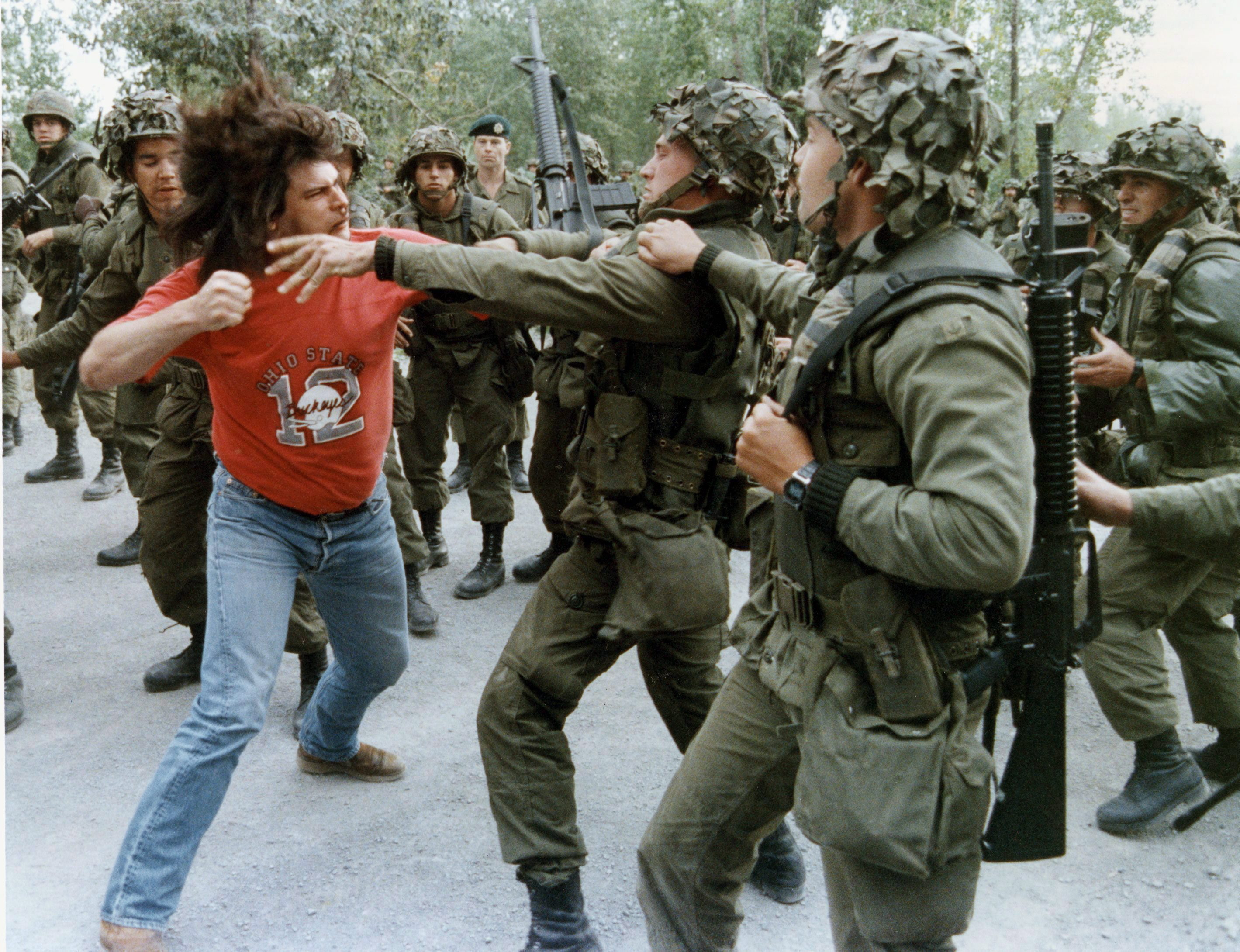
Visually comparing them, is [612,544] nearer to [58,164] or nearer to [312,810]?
[312,810]

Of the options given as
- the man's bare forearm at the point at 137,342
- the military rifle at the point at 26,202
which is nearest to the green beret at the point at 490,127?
the military rifle at the point at 26,202

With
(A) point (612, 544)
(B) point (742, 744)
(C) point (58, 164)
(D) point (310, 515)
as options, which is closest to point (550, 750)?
(A) point (612, 544)

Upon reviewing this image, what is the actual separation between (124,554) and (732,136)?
4.83m

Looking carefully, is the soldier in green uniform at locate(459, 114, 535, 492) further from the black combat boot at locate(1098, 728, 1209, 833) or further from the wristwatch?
the wristwatch

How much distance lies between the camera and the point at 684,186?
10.0ft

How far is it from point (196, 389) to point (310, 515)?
158cm

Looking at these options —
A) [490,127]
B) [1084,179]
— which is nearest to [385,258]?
Answer: [1084,179]

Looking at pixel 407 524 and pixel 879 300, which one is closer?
pixel 879 300

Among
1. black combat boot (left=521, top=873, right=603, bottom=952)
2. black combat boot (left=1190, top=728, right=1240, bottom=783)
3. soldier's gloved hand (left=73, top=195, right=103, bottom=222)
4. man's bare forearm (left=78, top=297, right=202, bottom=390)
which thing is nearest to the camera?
man's bare forearm (left=78, top=297, right=202, bottom=390)

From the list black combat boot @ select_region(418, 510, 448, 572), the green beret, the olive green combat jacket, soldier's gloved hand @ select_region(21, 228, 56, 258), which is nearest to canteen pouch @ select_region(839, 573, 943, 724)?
black combat boot @ select_region(418, 510, 448, 572)

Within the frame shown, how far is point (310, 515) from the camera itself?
324 centimetres

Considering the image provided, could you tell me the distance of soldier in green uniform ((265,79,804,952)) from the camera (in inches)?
116

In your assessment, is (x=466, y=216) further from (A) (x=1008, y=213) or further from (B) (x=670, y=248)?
(A) (x=1008, y=213)

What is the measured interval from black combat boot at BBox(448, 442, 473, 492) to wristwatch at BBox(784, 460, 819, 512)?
594 centimetres
